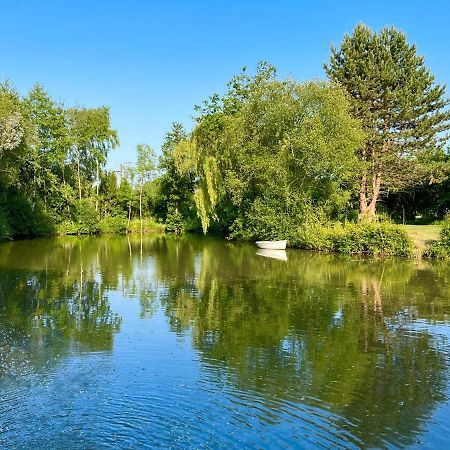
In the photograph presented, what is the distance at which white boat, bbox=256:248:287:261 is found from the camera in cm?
3091

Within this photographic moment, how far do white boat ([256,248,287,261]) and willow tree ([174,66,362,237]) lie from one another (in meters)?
2.61

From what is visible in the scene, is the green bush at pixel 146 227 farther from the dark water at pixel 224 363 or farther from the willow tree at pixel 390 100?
the dark water at pixel 224 363

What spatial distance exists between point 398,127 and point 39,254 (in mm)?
27404

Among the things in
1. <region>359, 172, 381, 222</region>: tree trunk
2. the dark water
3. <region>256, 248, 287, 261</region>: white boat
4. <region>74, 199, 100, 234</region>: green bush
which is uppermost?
<region>359, 172, 381, 222</region>: tree trunk

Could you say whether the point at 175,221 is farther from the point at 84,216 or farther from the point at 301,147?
the point at 301,147

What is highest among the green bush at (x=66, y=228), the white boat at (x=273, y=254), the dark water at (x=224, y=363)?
the green bush at (x=66, y=228)

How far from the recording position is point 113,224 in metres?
55.3

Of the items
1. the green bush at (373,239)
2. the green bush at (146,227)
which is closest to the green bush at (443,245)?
the green bush at (373,239)

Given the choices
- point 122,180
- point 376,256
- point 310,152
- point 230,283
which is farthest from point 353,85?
point 122,180

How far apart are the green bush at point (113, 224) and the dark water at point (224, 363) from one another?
33.6 metres

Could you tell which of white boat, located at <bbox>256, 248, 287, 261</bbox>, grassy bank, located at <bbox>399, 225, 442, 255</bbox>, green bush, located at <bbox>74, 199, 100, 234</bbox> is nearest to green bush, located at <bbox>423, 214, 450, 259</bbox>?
grassy bank, located at <bbox>399, 225, 442, 255</bbox>

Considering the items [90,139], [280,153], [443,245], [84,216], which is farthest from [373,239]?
[90,139]

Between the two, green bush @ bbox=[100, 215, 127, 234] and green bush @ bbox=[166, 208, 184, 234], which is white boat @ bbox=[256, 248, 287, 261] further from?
green bush @ bbox=[100, 215, 127, 234]

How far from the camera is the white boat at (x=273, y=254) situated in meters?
30.9
